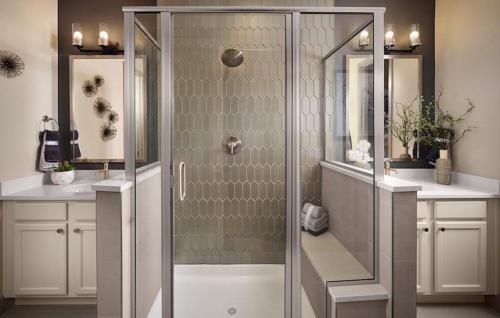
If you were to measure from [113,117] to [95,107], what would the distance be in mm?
198

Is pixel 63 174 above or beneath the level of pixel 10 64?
beneath

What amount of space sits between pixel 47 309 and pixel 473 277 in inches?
130

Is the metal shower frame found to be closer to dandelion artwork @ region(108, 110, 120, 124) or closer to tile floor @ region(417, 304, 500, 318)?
tile floor @ region(417, 304, 500, 318)

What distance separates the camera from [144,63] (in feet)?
7.77

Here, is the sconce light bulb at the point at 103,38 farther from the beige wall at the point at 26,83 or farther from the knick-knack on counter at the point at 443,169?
the knick-knack on counter at the point at 443,169

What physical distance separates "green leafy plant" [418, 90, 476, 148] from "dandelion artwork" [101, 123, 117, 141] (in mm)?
2834

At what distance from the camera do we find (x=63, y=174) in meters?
3.50

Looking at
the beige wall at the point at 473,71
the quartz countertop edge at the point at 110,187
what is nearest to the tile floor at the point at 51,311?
the quartz countertop edge at the point at 110,187

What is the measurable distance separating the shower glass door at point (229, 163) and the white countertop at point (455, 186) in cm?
89

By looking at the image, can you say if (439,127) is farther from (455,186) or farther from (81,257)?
(81,257)

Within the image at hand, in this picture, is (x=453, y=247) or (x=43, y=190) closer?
(x=453, y=247)

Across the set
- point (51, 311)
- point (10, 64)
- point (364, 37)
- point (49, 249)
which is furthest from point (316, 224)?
point (10, 64)

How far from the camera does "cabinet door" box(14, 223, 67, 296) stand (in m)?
2.96

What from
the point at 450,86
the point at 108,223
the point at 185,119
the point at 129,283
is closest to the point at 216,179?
the point at 185,119
